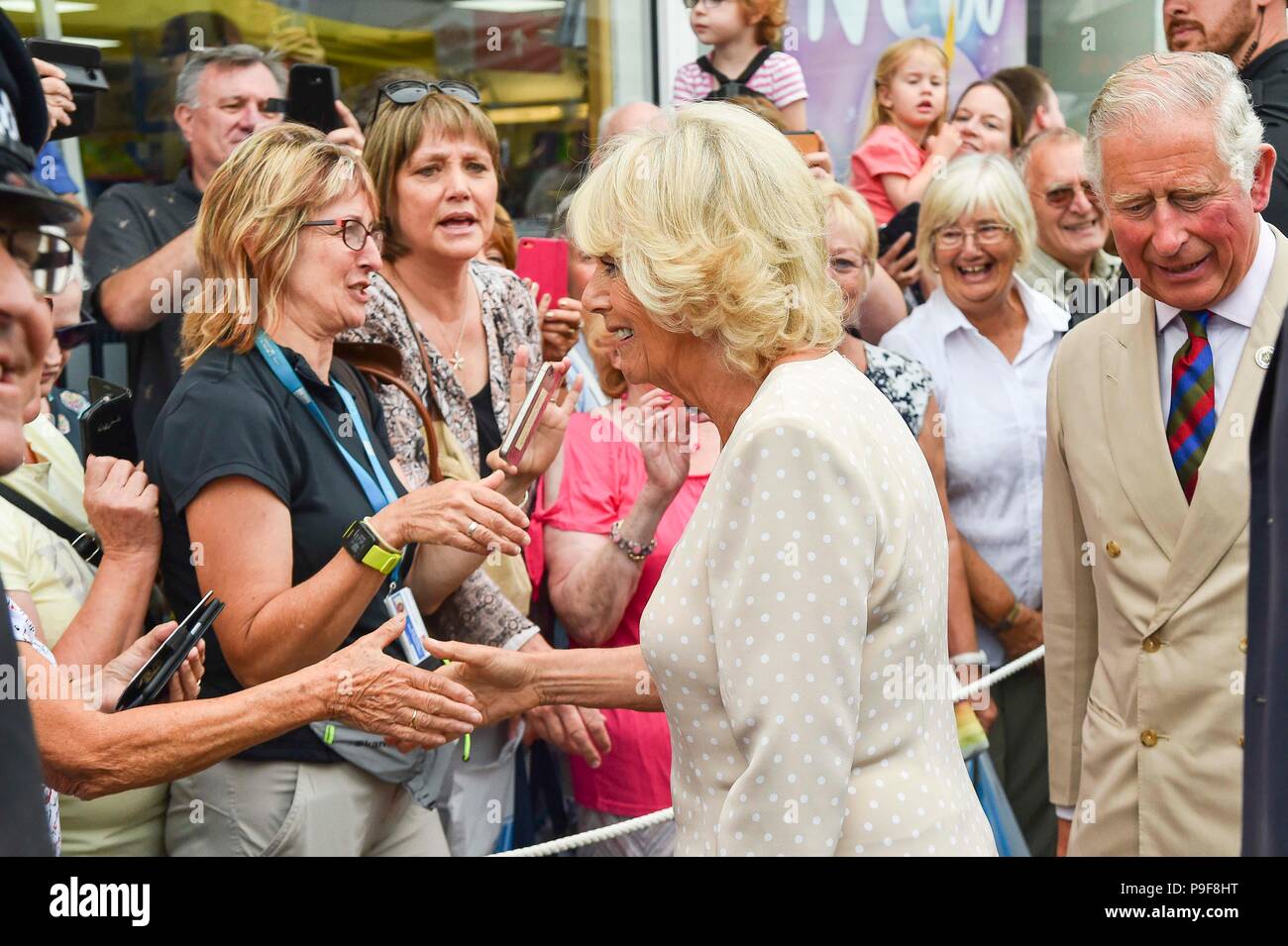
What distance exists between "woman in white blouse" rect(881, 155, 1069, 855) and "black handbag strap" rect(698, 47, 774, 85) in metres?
1.13

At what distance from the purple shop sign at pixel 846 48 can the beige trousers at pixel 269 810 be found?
15.1ft

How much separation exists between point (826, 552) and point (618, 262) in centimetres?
61

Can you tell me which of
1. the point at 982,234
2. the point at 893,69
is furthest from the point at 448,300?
the point at 893,69

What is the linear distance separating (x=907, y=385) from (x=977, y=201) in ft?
2.53

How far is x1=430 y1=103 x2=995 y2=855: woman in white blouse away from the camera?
191 cm

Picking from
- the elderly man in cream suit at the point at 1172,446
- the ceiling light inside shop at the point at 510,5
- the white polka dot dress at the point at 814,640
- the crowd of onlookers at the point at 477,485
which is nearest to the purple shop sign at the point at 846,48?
the ceiling light inside shop at the point at 510,5

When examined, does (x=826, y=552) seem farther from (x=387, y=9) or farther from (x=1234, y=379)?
(x=387, y=9)

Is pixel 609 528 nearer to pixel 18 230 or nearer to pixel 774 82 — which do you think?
pixel 774 82

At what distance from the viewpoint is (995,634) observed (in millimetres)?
4398

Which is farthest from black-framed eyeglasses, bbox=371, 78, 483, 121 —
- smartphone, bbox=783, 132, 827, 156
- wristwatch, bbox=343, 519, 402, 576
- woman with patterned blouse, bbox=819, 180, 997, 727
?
wristwatch, bbox=343, 519, 402, 576

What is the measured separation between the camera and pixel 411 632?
3.12 m

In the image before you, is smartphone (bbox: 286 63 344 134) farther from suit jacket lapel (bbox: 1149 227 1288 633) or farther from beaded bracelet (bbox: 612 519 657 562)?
suit jacket lapel (bbox: 1149 227 1288 633)

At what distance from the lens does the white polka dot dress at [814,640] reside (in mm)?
1906

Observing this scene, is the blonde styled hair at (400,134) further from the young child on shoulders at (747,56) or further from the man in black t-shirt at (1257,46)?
the man in black t-shirt at (1257,46)
